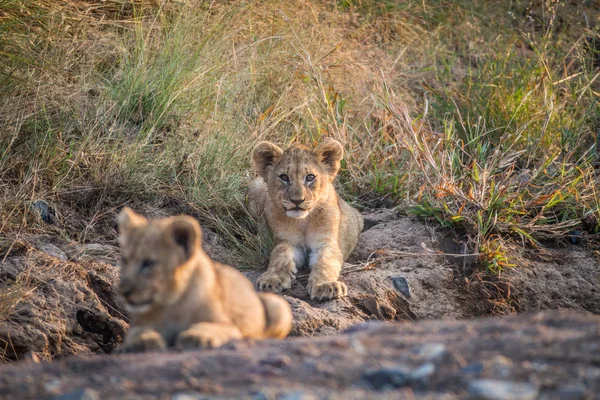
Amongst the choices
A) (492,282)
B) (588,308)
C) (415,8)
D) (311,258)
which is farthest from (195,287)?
(415,8)

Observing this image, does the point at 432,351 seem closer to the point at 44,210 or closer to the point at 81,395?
the point at 81,395

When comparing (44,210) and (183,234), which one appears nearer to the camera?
(183,234)

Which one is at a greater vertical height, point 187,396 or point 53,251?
point 187,396

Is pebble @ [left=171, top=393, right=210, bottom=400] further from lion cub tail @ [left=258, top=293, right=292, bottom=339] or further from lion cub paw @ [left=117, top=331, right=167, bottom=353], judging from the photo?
lion cub tail @ [left=258, top=293, right=292, bottom=339]

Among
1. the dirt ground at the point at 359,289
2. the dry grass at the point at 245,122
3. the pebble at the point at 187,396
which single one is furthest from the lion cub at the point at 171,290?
the dry grass at the point at 245,122

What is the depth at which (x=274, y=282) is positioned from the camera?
6961 millimetres

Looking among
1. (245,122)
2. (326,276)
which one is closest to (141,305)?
(326,276)

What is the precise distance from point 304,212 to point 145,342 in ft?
11.2

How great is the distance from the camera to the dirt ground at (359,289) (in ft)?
20.3

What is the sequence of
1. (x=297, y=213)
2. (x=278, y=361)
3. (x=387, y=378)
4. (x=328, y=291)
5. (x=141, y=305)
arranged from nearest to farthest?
(x=387, y=378)
(x=278, y=361)
(x=141, y=305)
(x=328, y=291)
(x=297, y=213)

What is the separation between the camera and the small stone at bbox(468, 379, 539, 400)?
328 cm

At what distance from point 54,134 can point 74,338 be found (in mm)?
2436

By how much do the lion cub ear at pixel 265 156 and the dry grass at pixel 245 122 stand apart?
62 cm

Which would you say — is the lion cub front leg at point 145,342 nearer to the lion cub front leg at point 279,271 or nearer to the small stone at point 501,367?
the small stone at point 501,367
